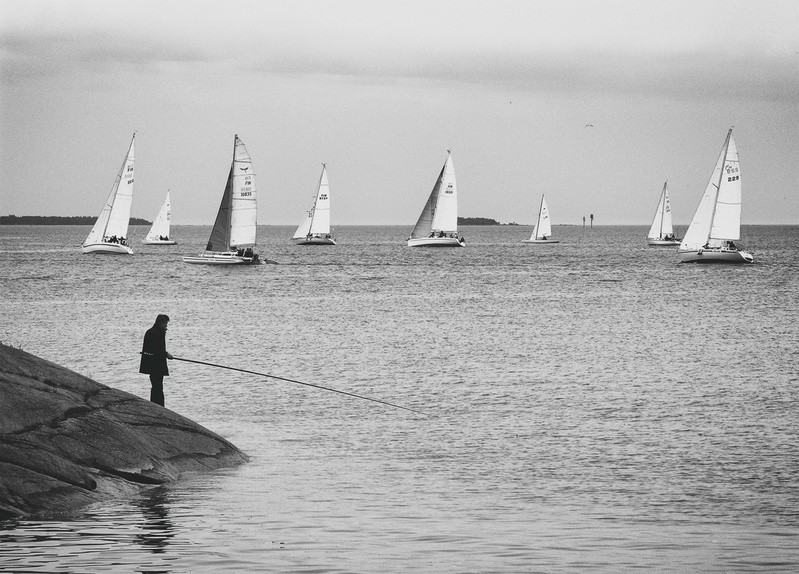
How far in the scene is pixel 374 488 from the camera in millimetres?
17812

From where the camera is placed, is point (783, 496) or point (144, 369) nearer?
point (783, 496)

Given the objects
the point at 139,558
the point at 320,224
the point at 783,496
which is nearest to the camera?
the point at 139,558

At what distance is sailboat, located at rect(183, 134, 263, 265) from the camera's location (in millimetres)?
86812

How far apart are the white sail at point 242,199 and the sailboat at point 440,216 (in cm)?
3490

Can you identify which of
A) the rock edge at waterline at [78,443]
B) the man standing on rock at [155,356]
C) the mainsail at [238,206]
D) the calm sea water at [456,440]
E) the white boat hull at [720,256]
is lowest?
the calm sea water at [456,440]

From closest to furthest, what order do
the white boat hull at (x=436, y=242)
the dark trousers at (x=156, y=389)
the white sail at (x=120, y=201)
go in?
1. the dark trousers at (x=156, y=389)
2. the white sail at (x=120, y=201)
3. the white boat hull at (x=436, y=242)

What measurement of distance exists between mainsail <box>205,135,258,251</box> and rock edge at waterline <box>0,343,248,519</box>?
68.1 m

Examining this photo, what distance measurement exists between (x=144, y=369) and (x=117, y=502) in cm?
507

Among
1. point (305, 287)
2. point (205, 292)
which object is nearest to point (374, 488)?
point (205, 292)

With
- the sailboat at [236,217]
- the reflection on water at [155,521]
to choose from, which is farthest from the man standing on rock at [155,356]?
the sailboat at [236,217]

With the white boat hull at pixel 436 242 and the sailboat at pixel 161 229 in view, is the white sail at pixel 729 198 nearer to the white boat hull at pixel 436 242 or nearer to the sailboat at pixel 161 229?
the white boat hull at pixel 436 242

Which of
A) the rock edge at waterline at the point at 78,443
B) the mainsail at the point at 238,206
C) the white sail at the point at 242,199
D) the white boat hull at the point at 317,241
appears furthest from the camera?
the white boat hull at the point at 317,241

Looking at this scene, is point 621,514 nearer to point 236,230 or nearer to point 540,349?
point 540,349

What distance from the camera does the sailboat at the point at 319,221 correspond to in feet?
471
